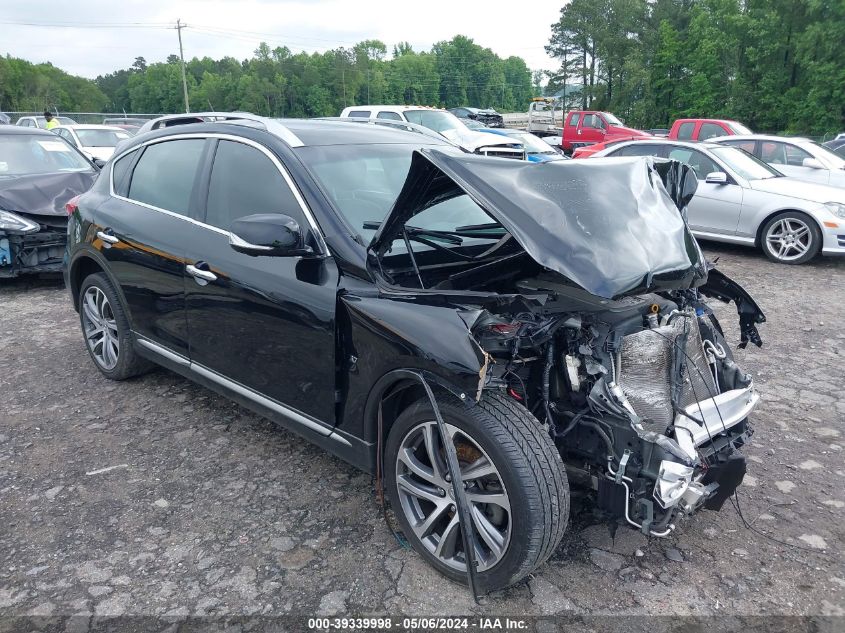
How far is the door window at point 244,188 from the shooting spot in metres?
3.31

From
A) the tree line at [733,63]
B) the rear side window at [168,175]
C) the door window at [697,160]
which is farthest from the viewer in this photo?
the tree line at [733,63]

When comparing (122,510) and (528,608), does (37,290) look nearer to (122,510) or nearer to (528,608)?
(122,510)

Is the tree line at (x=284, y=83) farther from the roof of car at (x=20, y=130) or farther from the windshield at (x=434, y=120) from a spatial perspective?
the roof of car at (x=20, y=130)

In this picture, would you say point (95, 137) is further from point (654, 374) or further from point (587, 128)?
point (654, 374)

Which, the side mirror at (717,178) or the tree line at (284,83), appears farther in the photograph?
the tree line at (284,83)

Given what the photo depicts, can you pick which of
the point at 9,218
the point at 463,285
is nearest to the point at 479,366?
the point at 463,285

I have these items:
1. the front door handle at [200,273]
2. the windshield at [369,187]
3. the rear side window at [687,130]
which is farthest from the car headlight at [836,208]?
the rear side window at [687,130]

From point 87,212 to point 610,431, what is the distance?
392 centimetres

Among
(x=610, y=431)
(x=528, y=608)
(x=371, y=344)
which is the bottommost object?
(x=528, y=608)

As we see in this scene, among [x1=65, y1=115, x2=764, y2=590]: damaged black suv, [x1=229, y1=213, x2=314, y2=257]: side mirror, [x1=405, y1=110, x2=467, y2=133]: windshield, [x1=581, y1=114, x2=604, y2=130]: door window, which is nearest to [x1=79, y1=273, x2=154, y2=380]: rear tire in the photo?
[x1=65, y1=115, x2=764, y2=590]: damaged black suv

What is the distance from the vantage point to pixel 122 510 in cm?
324

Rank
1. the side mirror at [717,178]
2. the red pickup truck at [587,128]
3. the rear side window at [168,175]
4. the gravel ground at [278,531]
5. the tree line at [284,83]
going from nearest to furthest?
1. the gravel ground at [278,531]
2. the rear side window at [168,175]
3. the side mirror at [717,178]
4. the red pickup truck at [587,128]
5. the tree line at [284,83]

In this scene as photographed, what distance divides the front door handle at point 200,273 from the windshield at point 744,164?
8077mm

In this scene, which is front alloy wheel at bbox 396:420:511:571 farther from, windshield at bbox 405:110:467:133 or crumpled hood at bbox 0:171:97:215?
windshield at bbox 405:110:467:133
